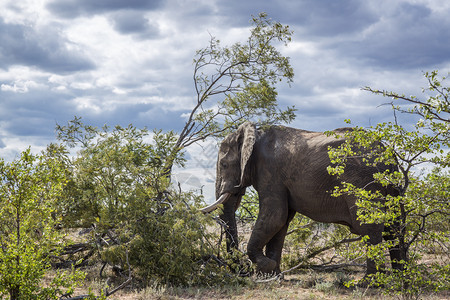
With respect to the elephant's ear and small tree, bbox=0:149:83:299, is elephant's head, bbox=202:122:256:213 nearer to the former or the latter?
the elephant's ear

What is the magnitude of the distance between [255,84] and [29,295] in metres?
9.47

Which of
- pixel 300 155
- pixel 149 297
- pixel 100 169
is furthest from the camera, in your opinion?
pixel 300 155

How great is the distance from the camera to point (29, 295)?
691 centimetres

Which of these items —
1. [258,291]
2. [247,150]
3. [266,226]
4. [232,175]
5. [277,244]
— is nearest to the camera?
[258,291]

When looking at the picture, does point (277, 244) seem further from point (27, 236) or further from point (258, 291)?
point (27, 236)

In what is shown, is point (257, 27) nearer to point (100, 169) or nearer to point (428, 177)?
point (100, 169)

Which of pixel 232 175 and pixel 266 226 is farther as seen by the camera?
pixel 232 175

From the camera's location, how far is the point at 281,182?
37.5 ft

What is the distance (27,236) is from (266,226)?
560cm

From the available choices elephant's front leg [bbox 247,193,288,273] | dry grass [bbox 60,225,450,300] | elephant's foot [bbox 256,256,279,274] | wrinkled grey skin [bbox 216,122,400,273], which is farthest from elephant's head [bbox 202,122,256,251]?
dry grass [bbox 60,225,450,300]

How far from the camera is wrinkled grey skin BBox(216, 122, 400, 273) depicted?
10.8 m

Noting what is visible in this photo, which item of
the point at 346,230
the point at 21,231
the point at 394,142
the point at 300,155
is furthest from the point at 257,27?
the point at 21,231

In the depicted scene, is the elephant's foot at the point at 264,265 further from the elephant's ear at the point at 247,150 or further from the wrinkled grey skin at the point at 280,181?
the elephant's ear at the point at 247,150

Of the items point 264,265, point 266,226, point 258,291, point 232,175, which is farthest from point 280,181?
point 258,291
